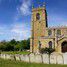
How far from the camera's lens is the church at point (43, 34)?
58675mm

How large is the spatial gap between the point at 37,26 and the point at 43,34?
409 centimetres

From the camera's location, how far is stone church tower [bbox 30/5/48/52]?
67312 mm

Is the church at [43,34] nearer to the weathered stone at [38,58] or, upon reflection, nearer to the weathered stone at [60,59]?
the weathered stone at [38,58]

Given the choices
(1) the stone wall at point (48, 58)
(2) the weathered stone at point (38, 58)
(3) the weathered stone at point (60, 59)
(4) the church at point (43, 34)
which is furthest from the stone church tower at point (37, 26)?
(3) the weathered stone at point (60, 59)

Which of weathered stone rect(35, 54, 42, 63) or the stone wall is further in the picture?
weathered stone rect(35, 54, 42, 63)

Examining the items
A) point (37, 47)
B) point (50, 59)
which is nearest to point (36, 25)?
point (37, 47)

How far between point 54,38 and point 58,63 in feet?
116

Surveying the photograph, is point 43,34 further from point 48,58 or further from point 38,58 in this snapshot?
point 48,58

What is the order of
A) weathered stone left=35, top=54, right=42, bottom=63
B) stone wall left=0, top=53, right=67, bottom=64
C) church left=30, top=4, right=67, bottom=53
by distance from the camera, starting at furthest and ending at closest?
church left=30, top=4, right=67, bottom=53
weathered stone left=35, top=54, right=42, bottom=63
stone wall left=0, top=53, right=67, bottom=64

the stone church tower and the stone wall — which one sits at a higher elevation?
the stone church tower

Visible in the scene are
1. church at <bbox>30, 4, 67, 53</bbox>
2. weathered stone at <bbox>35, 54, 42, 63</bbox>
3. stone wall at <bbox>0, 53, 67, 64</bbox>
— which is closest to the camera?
stone wall at <bbox>0, 53, 67, 64</bbox>

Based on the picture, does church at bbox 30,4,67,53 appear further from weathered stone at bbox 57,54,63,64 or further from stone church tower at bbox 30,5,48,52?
weathered stone at bbox 57,54,63,64

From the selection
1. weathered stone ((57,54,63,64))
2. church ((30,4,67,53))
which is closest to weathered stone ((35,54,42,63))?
weathered stone ((57,54,63,64))

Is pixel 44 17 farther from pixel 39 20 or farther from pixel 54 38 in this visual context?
pixel 54 38
